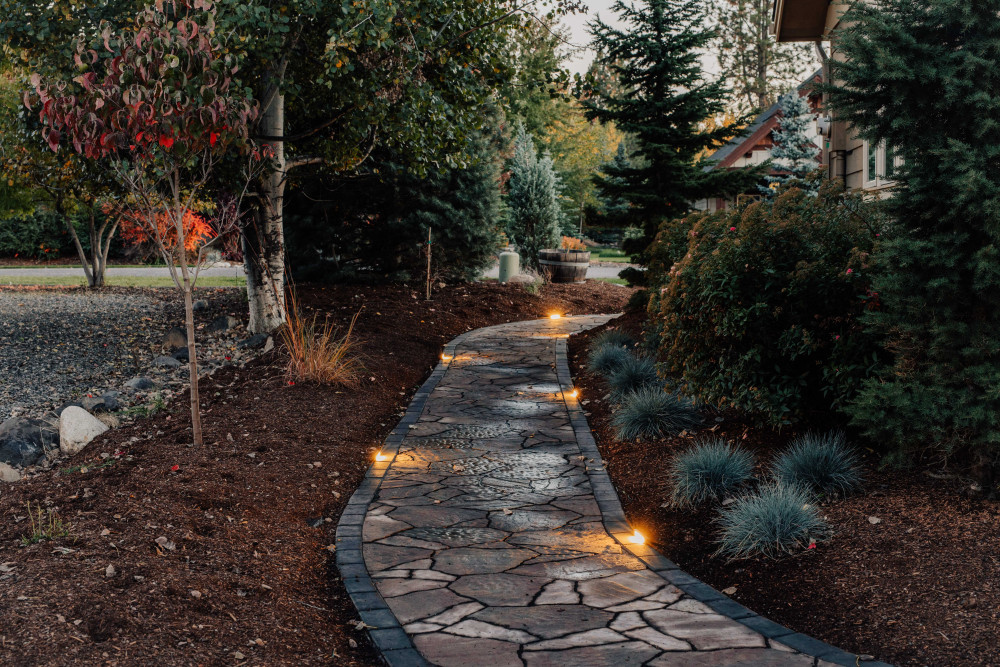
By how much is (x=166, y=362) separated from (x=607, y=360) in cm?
519

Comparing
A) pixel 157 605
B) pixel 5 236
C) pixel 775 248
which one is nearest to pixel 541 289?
pixel 775 248

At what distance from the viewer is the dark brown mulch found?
3469mm

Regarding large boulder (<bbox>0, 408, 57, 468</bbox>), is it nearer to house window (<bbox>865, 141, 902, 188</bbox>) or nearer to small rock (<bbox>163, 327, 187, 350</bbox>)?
small rock (<bbox>163, 327, 187, 350</bbox>)

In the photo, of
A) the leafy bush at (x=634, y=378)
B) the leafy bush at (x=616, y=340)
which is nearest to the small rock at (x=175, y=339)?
the leafy bush at (x=616, y=340)

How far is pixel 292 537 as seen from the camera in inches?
185

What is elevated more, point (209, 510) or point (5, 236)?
point (5, 236)

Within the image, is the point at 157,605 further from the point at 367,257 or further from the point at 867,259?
the point at 367,257

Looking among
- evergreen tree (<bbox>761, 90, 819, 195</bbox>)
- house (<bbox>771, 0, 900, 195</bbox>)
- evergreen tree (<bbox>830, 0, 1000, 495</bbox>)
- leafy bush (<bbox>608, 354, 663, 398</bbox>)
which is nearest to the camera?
evergreen tree (<bbox>830, 0, 1000, 495</bbox>)

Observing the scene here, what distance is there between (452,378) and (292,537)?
180 inches

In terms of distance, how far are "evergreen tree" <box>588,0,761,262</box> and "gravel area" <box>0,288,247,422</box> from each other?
247 inches

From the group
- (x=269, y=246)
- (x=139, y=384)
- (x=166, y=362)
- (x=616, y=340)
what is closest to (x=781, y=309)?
(x=616, y=340)

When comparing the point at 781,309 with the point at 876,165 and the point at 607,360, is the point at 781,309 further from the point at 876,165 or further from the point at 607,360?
the point at 876,165

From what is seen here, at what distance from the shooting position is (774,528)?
4.37 metres

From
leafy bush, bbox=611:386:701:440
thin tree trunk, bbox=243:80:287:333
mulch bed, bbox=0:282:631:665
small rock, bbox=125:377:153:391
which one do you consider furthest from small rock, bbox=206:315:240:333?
leafy bush, bbox=611:386:701:440
